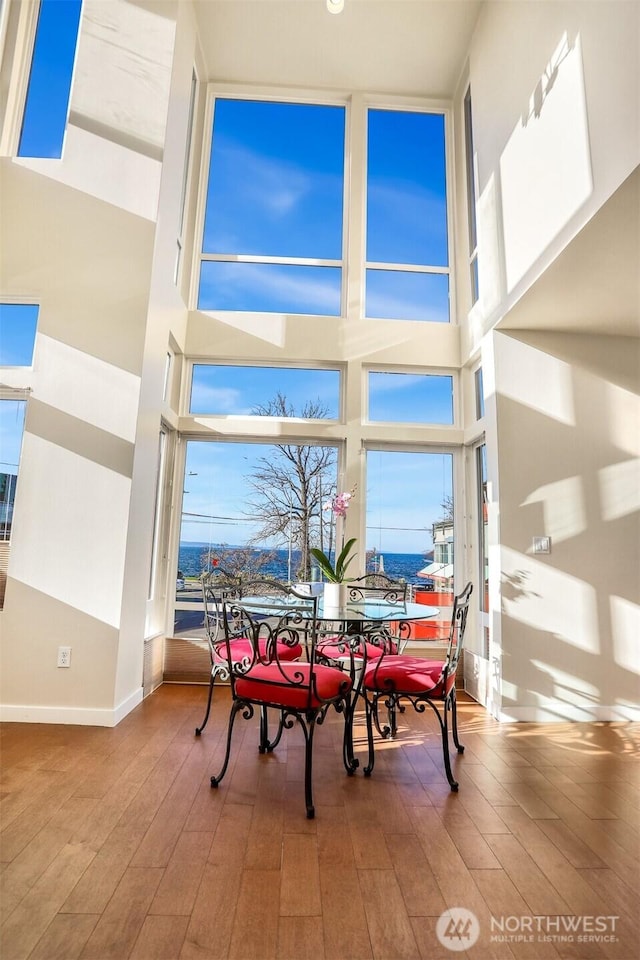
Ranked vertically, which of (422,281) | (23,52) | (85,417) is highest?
(23,52)

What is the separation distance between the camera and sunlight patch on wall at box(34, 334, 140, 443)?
342cm

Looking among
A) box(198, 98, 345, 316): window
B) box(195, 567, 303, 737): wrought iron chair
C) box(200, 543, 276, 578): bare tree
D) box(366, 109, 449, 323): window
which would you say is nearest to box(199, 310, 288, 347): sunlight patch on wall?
box(198, 98, 345, 316): window

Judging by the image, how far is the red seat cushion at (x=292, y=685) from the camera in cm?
237

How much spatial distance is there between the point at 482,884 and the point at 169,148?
463 cm

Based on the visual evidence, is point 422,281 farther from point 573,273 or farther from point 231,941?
point 231,941

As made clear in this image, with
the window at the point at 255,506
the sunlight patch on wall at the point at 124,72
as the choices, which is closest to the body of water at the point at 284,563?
the window at the point at 255,506

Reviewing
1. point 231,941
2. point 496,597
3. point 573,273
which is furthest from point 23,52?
point 231,941

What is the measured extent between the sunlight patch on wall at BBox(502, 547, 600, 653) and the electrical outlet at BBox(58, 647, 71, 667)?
9.34 feet

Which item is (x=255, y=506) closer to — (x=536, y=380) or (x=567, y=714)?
(x=536, y=380)

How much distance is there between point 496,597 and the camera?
12.2ft

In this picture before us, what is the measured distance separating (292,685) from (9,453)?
2.50 metres

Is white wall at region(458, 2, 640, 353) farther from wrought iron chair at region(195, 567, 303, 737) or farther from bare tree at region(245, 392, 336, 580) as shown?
wrought iron chair at region(195, 567, 303, 737)

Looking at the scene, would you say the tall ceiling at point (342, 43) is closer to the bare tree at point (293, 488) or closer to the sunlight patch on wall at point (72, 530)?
the bare tree at point (293, 488)

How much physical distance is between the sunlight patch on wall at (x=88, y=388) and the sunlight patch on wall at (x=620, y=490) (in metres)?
3.26
